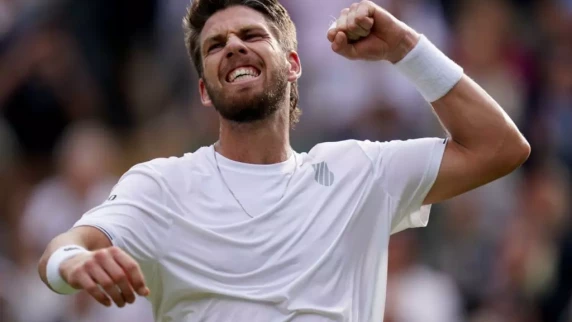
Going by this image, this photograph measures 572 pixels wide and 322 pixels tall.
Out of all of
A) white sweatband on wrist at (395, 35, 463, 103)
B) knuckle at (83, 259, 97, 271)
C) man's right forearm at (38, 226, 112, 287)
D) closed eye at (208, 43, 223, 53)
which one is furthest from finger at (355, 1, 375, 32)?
knuckle at (83, 259, 97, 271)

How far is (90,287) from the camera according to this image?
402 cm

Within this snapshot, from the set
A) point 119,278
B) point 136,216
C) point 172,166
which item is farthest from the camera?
point 172,166

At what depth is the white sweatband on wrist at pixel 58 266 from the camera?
4.31 meters

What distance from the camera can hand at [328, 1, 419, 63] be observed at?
502 centimetres

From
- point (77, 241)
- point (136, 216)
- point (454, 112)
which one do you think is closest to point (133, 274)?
point (77, 241)

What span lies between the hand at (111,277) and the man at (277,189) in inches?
16.4

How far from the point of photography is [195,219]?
4.90 metres

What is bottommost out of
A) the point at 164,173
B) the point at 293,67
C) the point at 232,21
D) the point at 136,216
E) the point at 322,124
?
the point at 322,124

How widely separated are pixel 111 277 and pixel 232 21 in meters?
1.75

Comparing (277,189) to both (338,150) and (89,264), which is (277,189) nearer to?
(338,150)

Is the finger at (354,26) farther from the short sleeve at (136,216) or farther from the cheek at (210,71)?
the short sleeve at (136,216)

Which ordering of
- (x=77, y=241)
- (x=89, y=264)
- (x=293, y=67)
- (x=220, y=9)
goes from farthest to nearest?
(x=293, y=67)
(x=220, y=9)
(x=77, y=241)
(x=89, y=264)

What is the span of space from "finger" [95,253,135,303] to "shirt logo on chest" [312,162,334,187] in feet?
4.49

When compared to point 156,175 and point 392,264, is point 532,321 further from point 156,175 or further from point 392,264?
point 156,175
